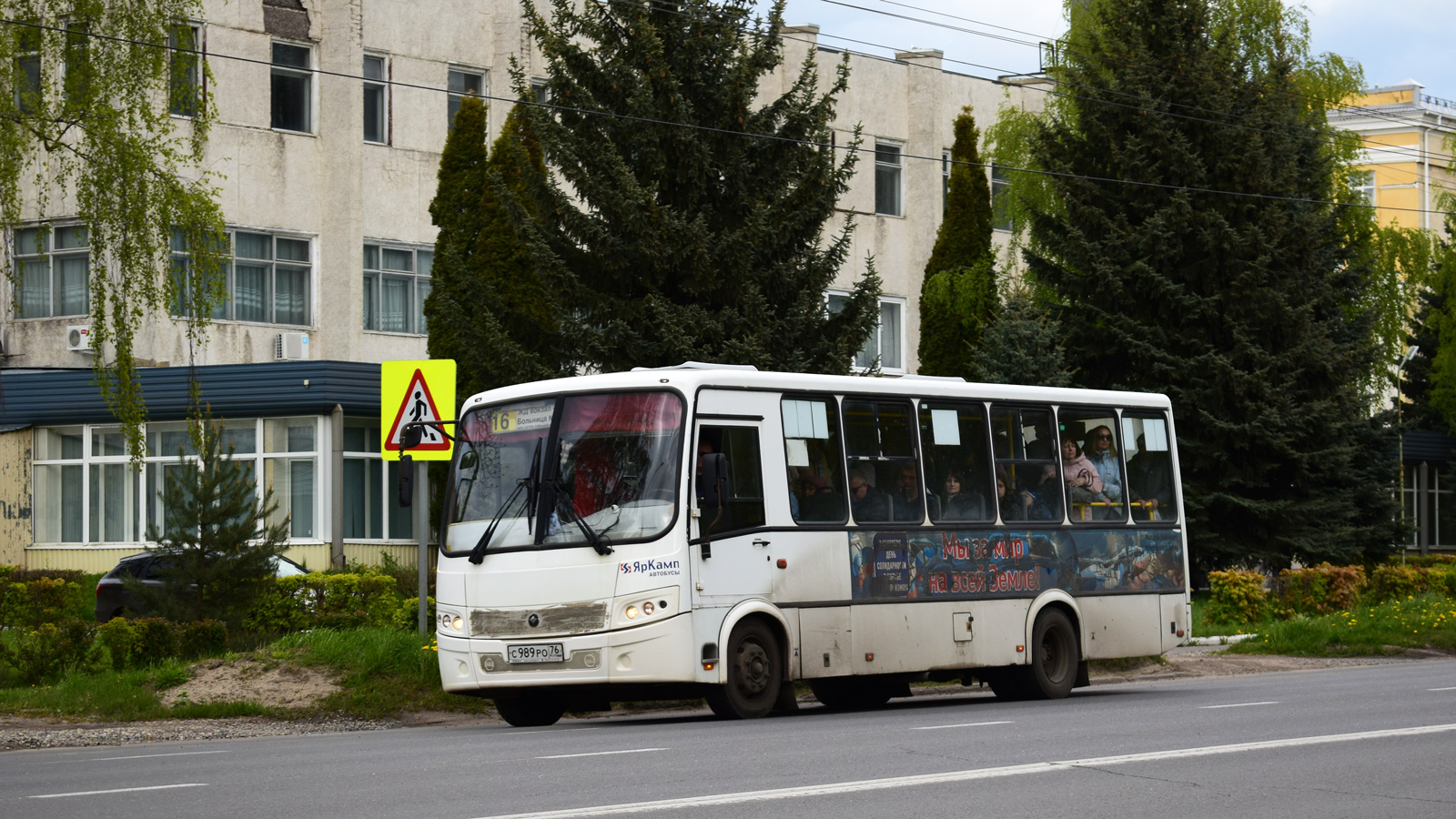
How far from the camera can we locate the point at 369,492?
37.3 metres

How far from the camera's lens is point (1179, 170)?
1415 inches

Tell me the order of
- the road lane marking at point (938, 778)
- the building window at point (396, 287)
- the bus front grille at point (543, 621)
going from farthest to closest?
the building window at point (396, 287), the bus front grille at point (543, 621), the road lane marking at point (938, 778)

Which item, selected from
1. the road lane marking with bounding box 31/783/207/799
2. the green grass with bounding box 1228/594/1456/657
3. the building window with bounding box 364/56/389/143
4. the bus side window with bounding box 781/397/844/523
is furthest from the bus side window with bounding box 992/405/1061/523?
the building window with bounding box 364/56/389/143

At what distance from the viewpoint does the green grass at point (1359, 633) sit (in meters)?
27.7

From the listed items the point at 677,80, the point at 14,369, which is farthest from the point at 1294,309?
the point at 14,369

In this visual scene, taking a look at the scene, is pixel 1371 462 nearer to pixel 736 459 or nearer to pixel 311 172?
pixel 311 172

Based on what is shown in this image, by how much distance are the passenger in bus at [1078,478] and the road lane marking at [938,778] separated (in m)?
6.26

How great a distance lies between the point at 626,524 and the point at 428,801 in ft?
20.0

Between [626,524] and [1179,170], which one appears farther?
[1179,170]

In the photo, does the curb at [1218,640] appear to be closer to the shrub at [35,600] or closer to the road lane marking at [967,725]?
the road lane marking at [967,725]

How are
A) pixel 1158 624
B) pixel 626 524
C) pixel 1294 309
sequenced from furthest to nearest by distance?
1. pixel 1294 309
2. pixel 1158 624
3. pixel 626 524

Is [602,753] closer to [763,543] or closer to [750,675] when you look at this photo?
[750,675]

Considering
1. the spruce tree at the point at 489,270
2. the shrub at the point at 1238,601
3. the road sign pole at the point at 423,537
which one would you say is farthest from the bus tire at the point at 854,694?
the shrub at the point at 1238,601

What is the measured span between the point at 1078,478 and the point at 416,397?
6912 mm
